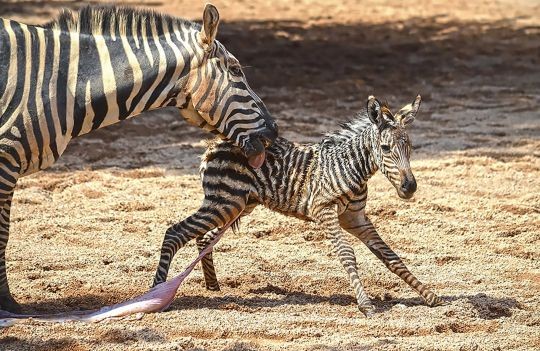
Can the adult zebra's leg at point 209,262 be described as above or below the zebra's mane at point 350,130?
below

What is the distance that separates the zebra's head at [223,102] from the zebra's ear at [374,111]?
72 cm

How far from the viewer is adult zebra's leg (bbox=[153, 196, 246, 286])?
737 centimetres

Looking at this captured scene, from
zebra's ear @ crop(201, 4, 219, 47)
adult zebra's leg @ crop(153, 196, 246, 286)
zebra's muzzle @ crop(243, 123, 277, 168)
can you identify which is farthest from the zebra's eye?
adult zebra's leg @ crop(153, 196, 246, 286)

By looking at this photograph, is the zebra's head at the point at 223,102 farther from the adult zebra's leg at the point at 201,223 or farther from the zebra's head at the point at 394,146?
the zebra's head at the point at 394,146

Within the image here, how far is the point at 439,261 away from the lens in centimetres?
848

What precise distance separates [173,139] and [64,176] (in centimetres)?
213

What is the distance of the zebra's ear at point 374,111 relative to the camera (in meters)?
7.38

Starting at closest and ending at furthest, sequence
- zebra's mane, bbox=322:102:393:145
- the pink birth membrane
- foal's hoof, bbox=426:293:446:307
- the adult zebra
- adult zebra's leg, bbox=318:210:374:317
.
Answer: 1. the adult zebra
2. the pink birth membrane
3. adult zebra's leg, bbox=318:210:374:317
4. foal's hoof, bbox=426:293:446:307
5. zebra's mane, bbox=322:102:393:145

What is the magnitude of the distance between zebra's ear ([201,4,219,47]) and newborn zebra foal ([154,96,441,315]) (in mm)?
901

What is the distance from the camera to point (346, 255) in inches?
289

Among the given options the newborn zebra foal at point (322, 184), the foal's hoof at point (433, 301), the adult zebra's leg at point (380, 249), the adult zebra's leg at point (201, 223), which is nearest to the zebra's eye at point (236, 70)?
the newborn zebra foal at point (322, 184)

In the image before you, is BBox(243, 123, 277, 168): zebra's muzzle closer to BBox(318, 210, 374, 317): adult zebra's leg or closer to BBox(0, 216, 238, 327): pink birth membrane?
BBox(318, 210, 374, 317): adult zebra's leg

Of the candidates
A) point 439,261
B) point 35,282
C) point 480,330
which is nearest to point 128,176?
point 35,282

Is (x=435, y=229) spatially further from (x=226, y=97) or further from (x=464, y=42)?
(x=464, y=42)
